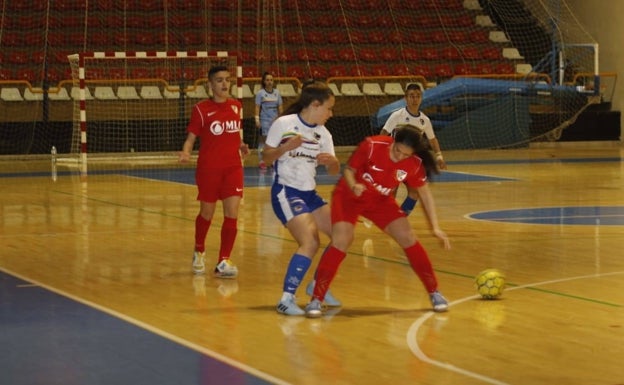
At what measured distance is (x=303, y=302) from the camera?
960cm

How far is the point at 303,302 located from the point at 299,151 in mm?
1220

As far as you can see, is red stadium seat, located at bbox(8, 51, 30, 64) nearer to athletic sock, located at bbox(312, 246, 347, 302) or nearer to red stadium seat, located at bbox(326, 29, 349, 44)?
red stadium seat, located at bbox(326, 29, 349, 44)

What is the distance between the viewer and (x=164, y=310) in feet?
30.3

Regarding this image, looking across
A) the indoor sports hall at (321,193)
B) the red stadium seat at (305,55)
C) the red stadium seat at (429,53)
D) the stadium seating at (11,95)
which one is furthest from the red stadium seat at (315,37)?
the stadium seating at (11,95)

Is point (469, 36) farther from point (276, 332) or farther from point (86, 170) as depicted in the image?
point (276, 332)

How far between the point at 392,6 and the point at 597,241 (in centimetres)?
2134

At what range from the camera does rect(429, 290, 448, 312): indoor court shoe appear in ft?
29.5

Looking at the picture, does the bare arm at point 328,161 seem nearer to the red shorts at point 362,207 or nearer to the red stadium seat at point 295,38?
the red shorts at point 362,207

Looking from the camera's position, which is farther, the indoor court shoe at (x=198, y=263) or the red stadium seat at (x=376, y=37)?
the red stadium seat at (x=376, y=37)

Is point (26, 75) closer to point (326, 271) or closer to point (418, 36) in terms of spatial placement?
point (418, 36)

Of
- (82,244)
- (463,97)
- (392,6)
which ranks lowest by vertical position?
(82,244)

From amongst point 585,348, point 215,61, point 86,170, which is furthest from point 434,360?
point 215,61

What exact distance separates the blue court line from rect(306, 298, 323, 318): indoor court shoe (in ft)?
4.10

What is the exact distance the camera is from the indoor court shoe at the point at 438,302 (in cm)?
900
